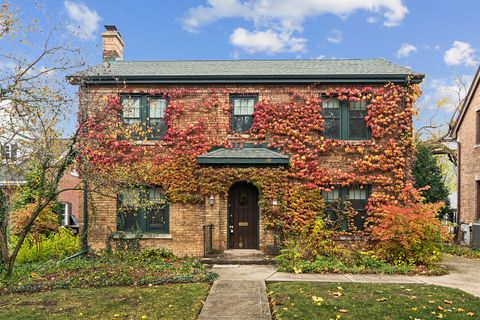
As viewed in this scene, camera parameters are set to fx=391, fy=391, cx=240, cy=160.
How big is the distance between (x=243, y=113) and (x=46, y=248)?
8.33m

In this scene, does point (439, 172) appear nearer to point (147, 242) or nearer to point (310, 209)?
point (310, 209)

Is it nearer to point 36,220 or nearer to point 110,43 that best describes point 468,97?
point 110,43

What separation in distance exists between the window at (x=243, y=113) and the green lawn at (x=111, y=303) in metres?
6.43

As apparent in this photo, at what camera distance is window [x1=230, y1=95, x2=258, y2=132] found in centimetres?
1393

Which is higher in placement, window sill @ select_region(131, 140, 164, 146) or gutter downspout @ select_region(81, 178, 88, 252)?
window sill @ select_region(131, 140, 164, 146)

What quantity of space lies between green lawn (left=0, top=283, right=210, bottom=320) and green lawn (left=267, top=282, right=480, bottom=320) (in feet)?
5.64

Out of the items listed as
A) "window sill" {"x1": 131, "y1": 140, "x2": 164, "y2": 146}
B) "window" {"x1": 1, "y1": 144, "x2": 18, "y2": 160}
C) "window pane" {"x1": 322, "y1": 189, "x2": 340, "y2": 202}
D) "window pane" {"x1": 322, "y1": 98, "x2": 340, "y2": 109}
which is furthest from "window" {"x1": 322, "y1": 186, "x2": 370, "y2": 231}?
"window" {"x1": 1, "y1": 144, "x2": 18, "y2": 160}

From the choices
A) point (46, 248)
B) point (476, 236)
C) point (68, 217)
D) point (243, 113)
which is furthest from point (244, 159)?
point (68, 217)

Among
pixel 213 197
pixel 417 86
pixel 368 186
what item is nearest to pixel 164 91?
pixel 213 197

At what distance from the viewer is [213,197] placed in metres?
13.2

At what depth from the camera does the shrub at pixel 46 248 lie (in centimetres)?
1300

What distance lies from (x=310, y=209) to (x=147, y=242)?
577 centimetres

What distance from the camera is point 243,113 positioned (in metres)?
13.9

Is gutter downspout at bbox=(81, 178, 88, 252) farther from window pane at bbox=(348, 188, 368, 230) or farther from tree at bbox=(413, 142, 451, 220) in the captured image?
tree at bbox=(413, 142, 451, 220)
